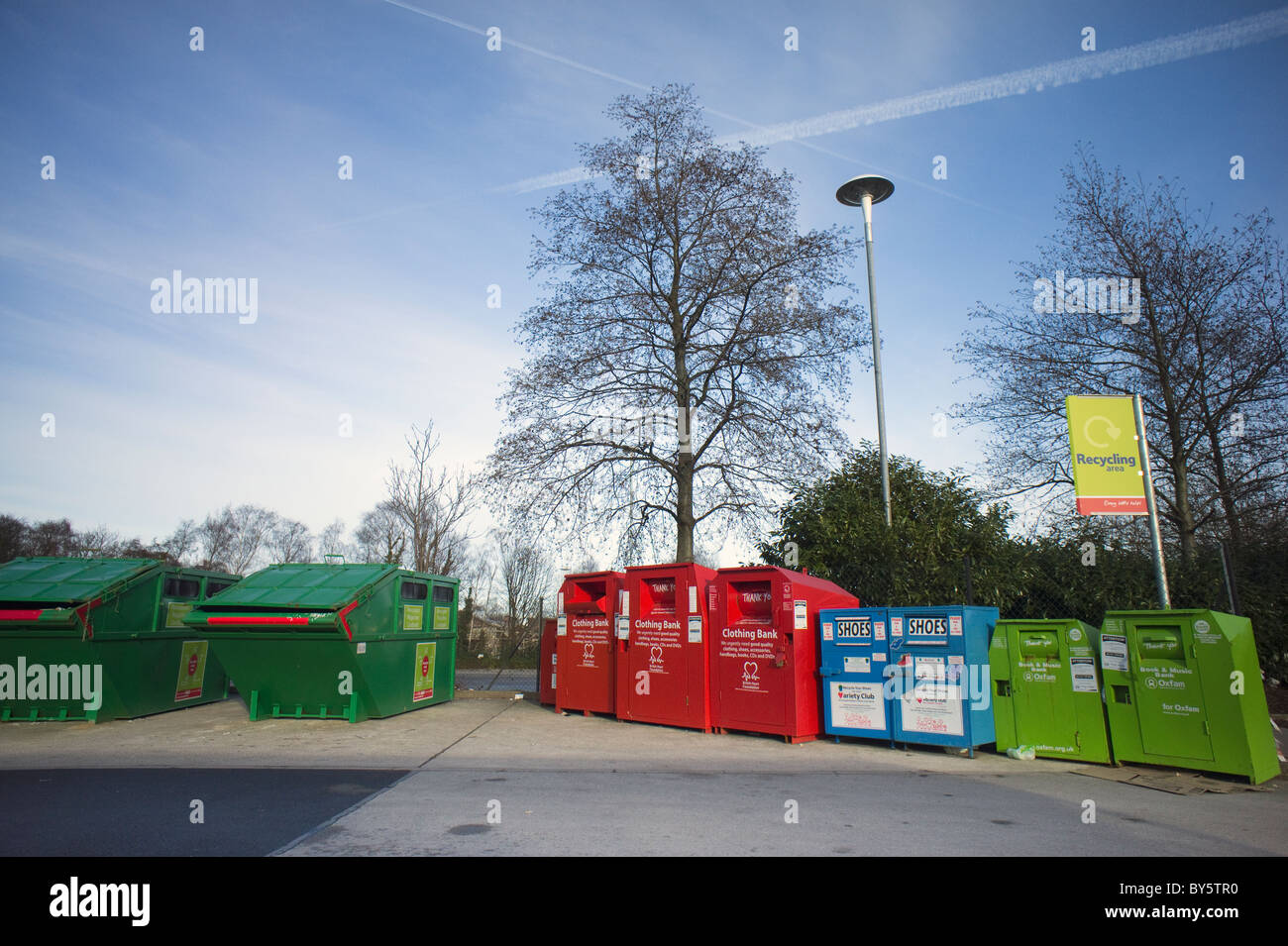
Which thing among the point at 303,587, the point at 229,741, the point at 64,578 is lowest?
the point at 229,741

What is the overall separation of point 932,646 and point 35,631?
11193mm

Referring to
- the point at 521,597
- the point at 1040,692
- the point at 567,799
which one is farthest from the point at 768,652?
the point at 521,597

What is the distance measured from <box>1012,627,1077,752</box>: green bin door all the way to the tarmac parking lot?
1.05 feet

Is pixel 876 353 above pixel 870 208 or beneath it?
beneath

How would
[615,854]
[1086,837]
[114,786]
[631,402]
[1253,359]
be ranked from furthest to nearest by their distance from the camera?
1. [631,402]
2. [1253,359]
3. [114,786]
4. [1086,837]
5. [615,854]

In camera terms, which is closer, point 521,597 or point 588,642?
point 588,642

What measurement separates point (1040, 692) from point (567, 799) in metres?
5.55

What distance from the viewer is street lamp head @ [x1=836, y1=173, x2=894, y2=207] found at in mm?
13812

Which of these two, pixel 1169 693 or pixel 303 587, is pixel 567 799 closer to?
pixel 303 587

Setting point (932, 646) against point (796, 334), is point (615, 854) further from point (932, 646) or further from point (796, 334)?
point (796, 334)

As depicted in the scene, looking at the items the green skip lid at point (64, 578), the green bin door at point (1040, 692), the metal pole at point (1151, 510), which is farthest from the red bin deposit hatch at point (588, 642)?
the metal pole at point (1151, 510)

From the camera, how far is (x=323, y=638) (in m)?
9.56

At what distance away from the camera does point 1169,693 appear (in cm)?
732

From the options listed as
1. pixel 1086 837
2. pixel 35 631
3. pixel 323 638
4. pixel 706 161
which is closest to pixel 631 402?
pixel 706 161
